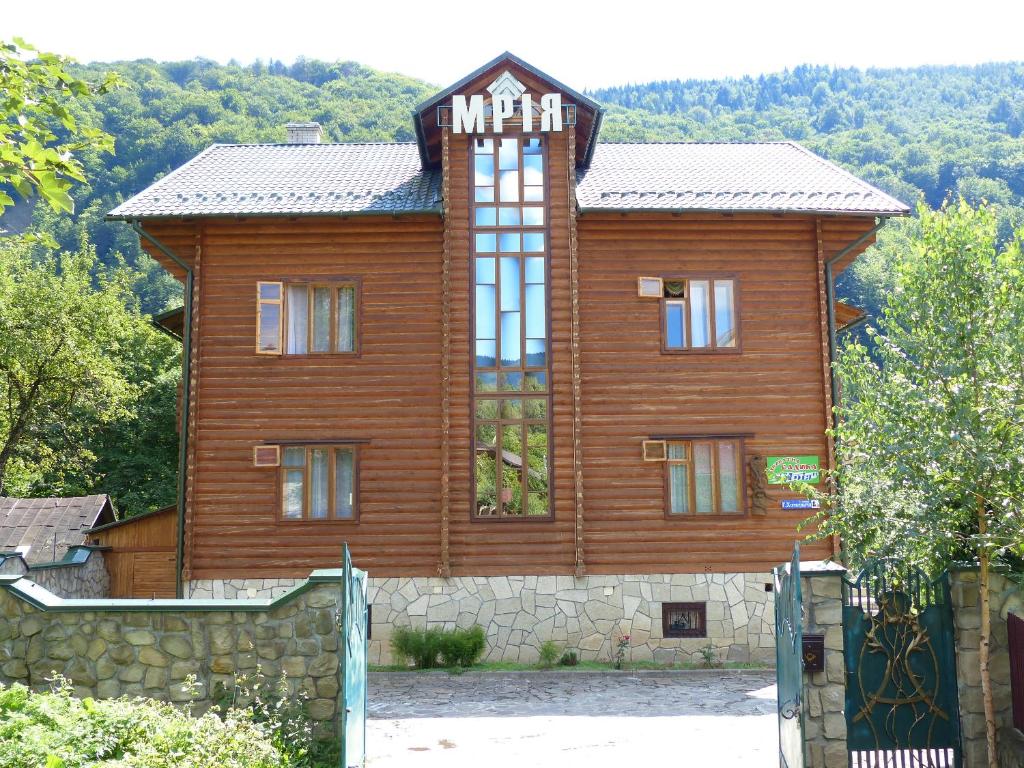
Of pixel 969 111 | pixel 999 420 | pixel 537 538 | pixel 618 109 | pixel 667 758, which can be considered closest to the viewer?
pixel 999 420

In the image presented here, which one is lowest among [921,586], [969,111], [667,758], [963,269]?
[667,758]

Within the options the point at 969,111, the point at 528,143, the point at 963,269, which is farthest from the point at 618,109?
the point at 963,269

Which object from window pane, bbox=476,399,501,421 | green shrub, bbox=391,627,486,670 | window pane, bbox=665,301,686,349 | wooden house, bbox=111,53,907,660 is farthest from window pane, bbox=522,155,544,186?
green shrub, bbox=391,627,486,670

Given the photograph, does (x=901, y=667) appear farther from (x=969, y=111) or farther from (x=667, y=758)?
(x=969, y=111)

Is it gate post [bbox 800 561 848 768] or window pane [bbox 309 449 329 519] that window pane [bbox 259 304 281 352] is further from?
gate post [bbox 800 561 848 768]

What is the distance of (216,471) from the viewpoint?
18.2 metres

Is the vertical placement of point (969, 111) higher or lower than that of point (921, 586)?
higher

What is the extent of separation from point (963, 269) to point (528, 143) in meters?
10.6

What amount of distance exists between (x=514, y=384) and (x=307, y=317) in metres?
3.95

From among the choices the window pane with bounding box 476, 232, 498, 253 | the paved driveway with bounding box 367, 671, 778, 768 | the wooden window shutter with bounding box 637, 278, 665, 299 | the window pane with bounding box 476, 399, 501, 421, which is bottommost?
the paved driveway with bounding box 367, 671, 778, 768

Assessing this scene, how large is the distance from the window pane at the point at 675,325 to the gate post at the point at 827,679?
9759mm

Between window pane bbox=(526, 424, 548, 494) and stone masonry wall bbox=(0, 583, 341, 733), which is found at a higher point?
window pane bbox=(526, 424, 548, 494)

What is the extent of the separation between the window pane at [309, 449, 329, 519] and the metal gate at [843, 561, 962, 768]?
1056 centimetres

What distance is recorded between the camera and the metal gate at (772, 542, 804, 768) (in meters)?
8.88
